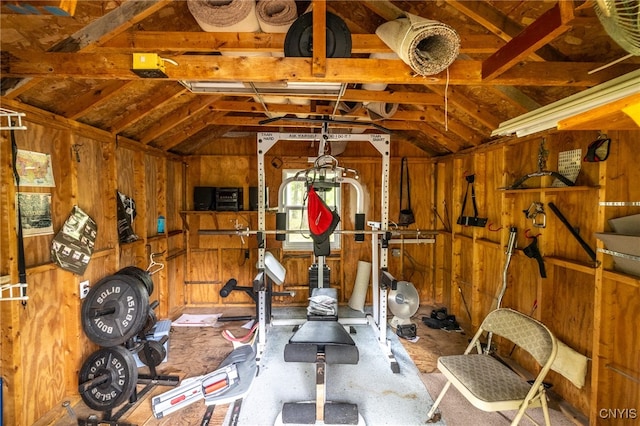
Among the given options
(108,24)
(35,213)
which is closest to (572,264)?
(108,24)

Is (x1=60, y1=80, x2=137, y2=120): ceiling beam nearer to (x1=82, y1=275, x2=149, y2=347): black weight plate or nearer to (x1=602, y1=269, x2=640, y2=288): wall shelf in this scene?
(x1=82, y1=275, x2=149, y2=347): black weight plate

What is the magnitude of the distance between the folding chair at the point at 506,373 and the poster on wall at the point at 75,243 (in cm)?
296

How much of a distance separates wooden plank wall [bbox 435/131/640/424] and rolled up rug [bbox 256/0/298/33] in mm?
2282

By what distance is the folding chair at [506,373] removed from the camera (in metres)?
1.70

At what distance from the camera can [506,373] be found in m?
1.98

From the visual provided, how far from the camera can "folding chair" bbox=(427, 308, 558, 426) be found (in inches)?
66.7

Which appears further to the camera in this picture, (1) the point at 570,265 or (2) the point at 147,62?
(1) the point at 570,265

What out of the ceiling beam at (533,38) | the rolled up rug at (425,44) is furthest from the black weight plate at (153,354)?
the ceiling beam at (533,38)

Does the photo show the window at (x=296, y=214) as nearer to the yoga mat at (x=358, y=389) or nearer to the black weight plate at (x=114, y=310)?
the yoga mat at (x=358, y=389)

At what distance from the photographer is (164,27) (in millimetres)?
2156

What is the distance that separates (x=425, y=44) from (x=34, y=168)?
2.77 meters

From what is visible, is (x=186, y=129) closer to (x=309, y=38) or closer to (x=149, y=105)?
(x=149, y=105)

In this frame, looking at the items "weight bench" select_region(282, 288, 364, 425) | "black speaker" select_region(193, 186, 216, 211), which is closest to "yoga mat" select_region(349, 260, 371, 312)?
"weight bench" select_region(282, 288, 364, 425)

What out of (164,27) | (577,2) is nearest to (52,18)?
(164,27)
